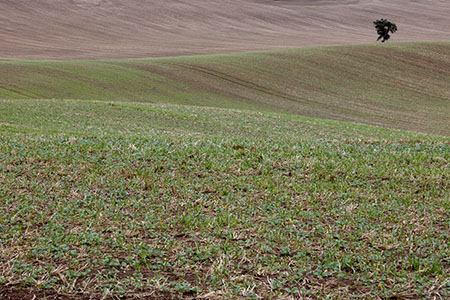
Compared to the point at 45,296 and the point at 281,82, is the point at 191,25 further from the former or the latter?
the point at 45,296

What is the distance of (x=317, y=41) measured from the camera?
332 feet

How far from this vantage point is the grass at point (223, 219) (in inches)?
202

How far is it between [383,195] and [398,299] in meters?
3.36

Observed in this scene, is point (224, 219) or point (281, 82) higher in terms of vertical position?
point (224, 219)

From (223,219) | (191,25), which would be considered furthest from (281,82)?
(191,25)

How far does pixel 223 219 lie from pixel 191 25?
360 feet

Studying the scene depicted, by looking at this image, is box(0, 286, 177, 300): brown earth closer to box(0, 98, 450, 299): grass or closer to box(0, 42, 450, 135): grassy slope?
box(0, 98, 450, 299): grass

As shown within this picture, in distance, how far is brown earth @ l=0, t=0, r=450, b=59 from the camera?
79.8 meters

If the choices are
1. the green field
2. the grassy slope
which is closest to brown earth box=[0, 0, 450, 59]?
the grassy slope

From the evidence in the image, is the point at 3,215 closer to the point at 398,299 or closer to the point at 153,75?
the point at 398,299

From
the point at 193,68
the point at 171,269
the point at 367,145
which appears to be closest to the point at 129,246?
the point at 171,269

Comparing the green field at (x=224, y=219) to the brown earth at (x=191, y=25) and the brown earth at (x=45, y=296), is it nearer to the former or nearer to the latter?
the brown earth at (x=45, y=296)

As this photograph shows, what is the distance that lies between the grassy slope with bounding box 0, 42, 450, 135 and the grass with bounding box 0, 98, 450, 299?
28.2 meters

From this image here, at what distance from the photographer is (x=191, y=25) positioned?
111938mm
